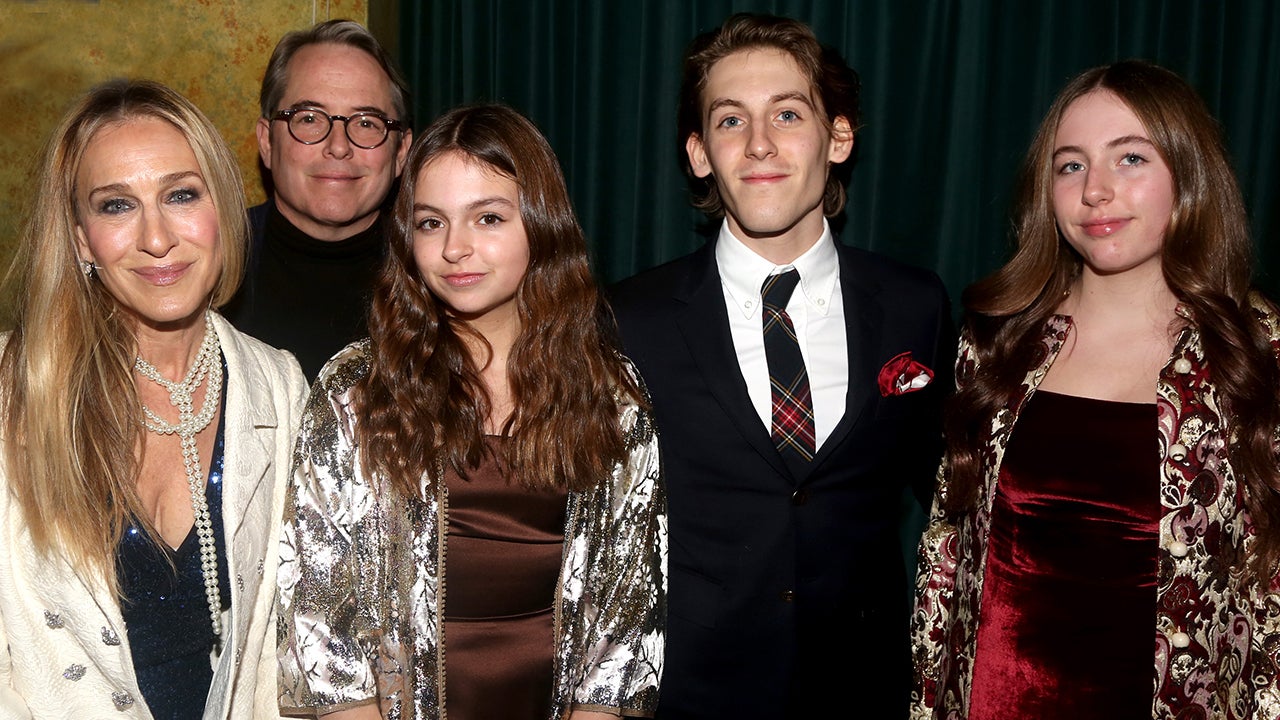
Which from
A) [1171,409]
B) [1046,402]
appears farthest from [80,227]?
[1171,409]

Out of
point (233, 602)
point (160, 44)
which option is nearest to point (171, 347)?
point (233, 602)

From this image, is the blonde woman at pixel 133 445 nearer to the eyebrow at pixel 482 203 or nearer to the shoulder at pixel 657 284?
the eyebrow at pixel 482 203

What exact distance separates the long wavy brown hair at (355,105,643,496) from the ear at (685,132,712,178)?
408 millimetres

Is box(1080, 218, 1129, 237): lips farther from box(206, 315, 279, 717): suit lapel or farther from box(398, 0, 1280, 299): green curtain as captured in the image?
box(206, 315, 279, 717): suit lapel

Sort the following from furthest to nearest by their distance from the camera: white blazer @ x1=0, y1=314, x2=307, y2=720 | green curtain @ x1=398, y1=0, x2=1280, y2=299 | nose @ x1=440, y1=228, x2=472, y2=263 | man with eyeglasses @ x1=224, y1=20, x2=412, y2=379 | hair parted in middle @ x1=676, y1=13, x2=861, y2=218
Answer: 1. man with eyeglasses @ x1=224, y1=20, x2=412, y2=379
2. green curtain @ x1=398, y1=0, x2=1280, y2=299
3. hair parted in middle @ x1=676, y1=13, x2=861, y2=218
4. nose @ x1=440, y1=228, x2=472, y2=263
5. white blazer @ x1=0, y1=314, x2=307, y2=720

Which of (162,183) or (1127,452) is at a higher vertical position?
(162,183)

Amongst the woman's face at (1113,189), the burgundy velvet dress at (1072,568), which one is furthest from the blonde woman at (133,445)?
the woman's face at (1113,189)

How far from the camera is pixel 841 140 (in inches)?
93.9

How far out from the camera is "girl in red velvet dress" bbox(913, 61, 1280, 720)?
190 centimetres

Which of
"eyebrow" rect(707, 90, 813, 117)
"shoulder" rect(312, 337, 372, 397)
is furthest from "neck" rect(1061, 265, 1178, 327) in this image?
"shoulder" rect(312, 337, 372, 397)

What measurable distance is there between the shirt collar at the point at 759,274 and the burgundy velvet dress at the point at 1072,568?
502 mm

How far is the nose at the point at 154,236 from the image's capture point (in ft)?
6.09

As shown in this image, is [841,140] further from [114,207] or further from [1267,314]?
[114,207]

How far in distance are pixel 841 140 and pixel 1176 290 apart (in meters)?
0.78
